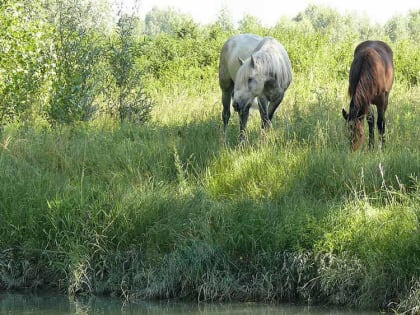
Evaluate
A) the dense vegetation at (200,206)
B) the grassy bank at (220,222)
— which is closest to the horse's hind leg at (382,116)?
the dense vegetation at (200,206)

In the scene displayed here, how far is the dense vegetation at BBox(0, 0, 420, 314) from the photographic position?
23.2ft

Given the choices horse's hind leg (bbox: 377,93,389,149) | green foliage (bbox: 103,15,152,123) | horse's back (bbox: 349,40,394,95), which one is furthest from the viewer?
green foliage (bbox: 103,15,152,123)

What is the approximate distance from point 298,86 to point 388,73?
4.71m

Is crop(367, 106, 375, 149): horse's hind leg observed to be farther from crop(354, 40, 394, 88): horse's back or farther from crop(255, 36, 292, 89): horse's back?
crop(255, 36, 292, 89): horse's back

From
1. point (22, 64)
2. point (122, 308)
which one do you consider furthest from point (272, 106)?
point (122, 308)

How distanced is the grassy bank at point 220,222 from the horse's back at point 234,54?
113 inches

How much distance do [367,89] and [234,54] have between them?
2818 mm

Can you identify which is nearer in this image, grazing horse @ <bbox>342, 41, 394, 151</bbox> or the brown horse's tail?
grazing horse @ <bbox>342, 41, 394, 151</bbox>

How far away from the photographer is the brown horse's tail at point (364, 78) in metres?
10.2

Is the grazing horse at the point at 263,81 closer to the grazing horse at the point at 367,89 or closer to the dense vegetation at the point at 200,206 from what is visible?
the dense vegetation at the point at 200,206

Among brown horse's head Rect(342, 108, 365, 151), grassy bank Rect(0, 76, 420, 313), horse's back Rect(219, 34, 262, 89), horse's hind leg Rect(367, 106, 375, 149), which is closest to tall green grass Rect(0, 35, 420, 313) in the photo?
grassy bank Rect(0, 76, 420, 313)

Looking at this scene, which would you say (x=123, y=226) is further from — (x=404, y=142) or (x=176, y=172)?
(x=404, y=142)

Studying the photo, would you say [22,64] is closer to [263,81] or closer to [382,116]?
[263,81]

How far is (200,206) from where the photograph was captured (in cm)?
791
